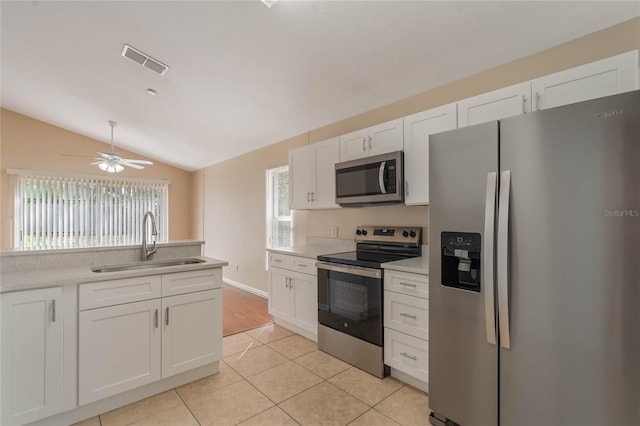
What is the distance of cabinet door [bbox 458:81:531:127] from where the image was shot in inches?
76.7

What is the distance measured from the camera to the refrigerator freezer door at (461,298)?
1.58m

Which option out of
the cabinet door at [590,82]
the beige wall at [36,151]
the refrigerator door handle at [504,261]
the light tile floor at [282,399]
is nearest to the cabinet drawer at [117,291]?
the light tile floor at [282,399]

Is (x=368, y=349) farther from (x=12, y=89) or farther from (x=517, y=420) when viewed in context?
(x=12, y=89)

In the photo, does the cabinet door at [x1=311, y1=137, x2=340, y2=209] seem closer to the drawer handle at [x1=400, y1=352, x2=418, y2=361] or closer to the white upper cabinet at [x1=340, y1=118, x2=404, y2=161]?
the white upper cabinet at [x1=340, y1=118, x2=404, y2=161]

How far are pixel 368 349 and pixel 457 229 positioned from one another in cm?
133

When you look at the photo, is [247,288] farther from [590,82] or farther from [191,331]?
[590,82]

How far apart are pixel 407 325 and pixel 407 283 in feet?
1.04

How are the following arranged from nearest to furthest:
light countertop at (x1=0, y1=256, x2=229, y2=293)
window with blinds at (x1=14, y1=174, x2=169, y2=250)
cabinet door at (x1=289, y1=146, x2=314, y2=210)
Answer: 1. light countertop at (x1=0, y1=256, x2=229, y2=293)
2. cabinet door at (x1=289, y1=146, x2=314, y2=210)
3. window with blinds at (x1=14, y1=174, x2=169, y2=250)

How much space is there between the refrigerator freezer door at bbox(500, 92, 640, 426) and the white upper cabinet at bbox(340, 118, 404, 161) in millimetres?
1154

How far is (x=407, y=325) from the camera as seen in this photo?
2.20 meters

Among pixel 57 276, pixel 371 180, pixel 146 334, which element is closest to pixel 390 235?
pixel 371 180

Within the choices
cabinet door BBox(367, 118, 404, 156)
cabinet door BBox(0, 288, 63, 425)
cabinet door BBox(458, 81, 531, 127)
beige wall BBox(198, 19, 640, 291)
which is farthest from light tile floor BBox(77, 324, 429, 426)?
cabinet door BBox(458, 81, 531, 127)

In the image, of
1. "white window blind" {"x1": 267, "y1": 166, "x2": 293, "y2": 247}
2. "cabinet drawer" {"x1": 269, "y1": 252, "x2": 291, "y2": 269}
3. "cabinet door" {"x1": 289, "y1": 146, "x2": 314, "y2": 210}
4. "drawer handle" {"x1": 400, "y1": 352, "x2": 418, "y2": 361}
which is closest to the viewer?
"drawer handle" {"x1": 400, "y1": 352, "x2": 418, "y2": 361}
